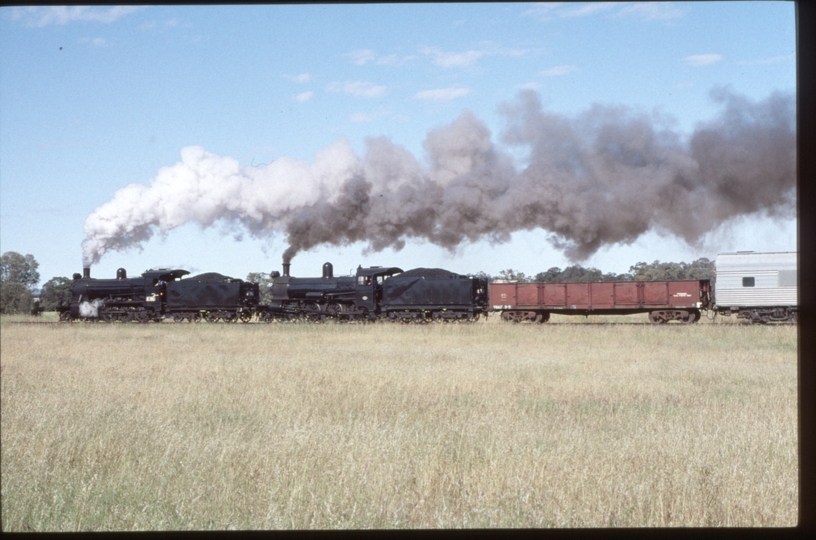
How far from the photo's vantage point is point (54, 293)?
122 feet

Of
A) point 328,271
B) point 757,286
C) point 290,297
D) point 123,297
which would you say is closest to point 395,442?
point 328,271

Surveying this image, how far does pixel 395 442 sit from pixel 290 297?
25.6 m

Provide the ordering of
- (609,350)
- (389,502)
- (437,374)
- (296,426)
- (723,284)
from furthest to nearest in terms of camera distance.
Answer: (723,284)
(609,350)
(437,374)
(296,426)
(389,502)

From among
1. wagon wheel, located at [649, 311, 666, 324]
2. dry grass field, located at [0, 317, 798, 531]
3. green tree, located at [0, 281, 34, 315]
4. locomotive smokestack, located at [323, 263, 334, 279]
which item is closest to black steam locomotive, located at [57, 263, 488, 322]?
locomotive smokestack, located at [323, 263, 334, 279]

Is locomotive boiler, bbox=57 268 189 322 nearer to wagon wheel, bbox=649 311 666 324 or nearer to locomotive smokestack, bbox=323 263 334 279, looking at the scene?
locomotive smokestack, bbox=323 263 334 279

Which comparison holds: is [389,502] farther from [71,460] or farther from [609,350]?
[609,350]

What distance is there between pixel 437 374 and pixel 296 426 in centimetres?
610

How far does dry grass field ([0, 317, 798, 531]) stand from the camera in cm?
656

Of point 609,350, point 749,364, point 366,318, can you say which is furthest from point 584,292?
point 749,364

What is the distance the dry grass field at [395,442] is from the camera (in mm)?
6562

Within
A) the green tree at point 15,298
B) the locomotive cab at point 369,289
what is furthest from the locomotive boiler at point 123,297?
the locomotive cab at point 369,289

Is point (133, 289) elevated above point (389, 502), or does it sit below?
above

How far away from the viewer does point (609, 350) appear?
19.8 m

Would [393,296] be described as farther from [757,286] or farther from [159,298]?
[757,286]
